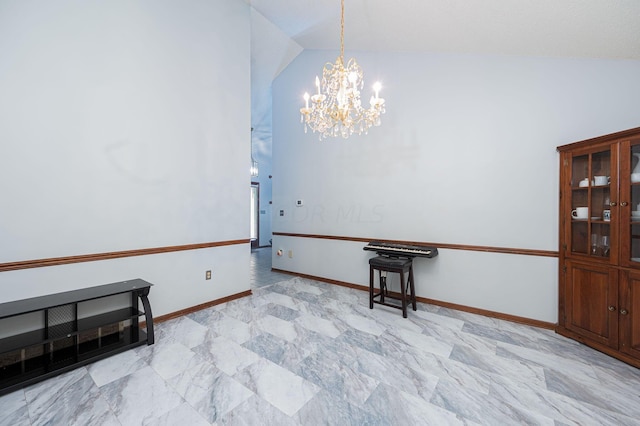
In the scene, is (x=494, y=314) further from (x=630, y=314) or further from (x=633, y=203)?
(x=633, y=203)

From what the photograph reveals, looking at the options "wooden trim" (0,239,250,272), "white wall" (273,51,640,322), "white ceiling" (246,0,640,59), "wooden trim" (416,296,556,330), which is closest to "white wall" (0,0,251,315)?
"wooden trim" (0,239,250,272)

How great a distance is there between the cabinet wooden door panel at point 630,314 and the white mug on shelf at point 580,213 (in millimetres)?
598

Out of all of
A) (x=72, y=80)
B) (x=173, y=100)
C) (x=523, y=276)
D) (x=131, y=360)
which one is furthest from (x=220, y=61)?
(x=523, y=276)

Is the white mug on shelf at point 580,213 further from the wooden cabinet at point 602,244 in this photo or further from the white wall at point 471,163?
the white wall at point 471,163

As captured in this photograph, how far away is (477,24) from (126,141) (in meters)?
3.81

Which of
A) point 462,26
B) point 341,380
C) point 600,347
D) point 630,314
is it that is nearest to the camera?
point 341,380

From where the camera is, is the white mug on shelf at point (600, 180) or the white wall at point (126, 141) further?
the white mug on shelf at point (600, 180)

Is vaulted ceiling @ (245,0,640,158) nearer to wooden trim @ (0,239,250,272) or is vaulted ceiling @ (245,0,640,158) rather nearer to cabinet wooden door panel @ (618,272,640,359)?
cabinet wooden door panel @ (618,272,640,359)

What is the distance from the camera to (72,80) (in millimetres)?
2336

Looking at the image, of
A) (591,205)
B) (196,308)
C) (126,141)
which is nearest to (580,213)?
(591,205)

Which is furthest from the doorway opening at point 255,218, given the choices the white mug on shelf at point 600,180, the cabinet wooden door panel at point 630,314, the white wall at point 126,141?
the cabinet wooden door panel at point 630,314

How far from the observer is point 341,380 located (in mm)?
1982

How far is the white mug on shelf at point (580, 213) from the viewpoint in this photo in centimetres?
253

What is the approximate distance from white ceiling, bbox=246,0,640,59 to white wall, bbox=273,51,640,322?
0.20 meters
